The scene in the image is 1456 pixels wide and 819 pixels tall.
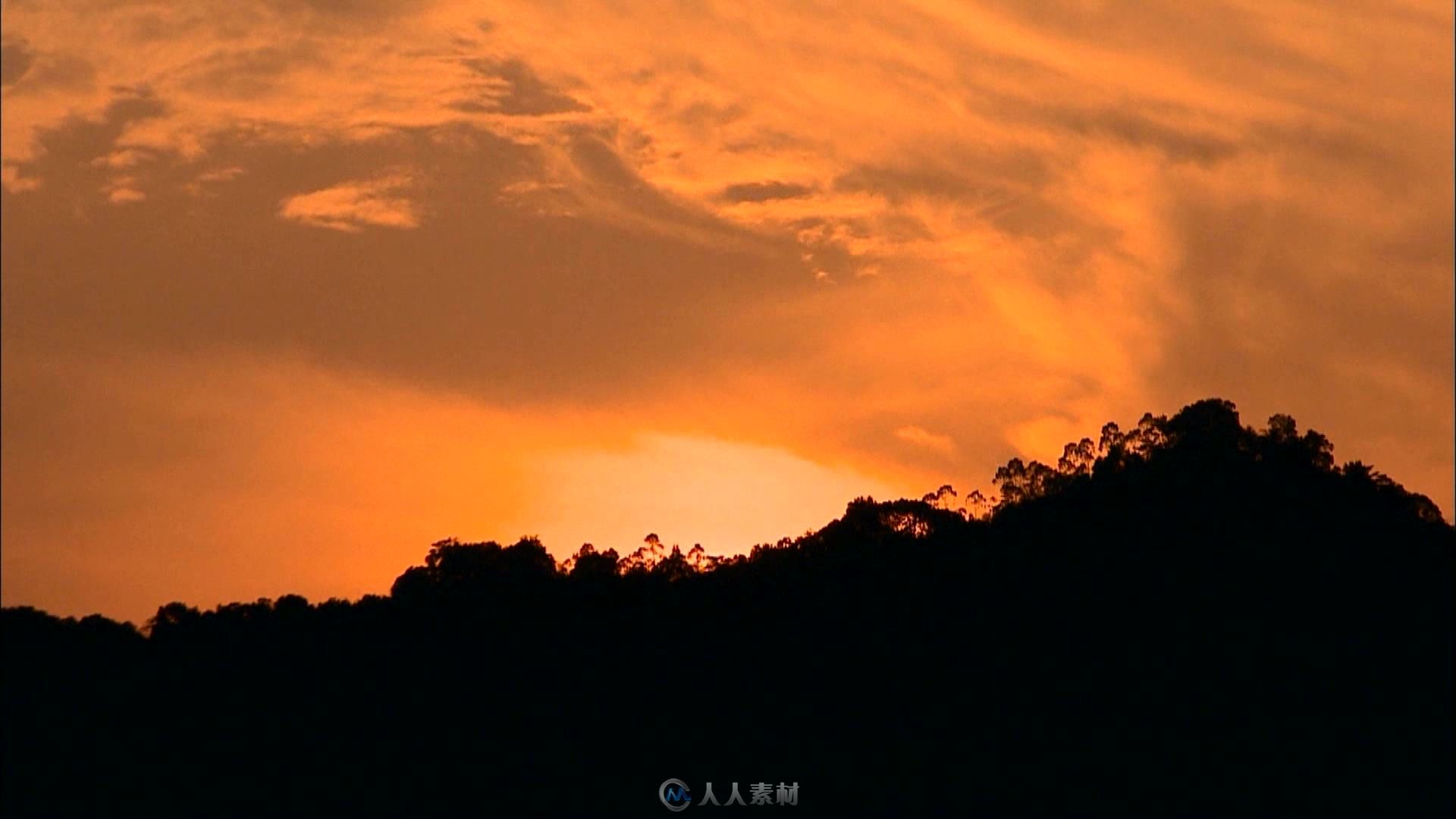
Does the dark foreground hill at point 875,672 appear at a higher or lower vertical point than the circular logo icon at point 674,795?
higher

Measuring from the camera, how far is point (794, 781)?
83.0 meters

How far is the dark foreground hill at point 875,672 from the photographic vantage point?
78.4 m

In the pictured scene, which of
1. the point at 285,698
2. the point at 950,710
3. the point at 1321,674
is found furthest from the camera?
the point at 285,698

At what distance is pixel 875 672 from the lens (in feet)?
294

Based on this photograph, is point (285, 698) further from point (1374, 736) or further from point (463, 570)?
point (1374, 736)

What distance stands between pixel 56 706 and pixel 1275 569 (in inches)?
2302

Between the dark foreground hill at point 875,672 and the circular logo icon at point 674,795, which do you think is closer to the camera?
the dark foreground hill at point 875,672

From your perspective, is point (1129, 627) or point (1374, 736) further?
point (1129, 627)

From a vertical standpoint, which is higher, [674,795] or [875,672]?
[875,672]

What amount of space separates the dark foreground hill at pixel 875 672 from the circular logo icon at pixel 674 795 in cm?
43

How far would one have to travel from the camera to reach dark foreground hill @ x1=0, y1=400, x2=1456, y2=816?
78.4 m

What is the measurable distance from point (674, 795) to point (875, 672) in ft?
40.7

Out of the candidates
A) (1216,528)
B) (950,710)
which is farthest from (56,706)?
(1216,528)

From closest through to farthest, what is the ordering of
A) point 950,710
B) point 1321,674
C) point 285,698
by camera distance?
point 1321,674
point 950,710
point 285,698
